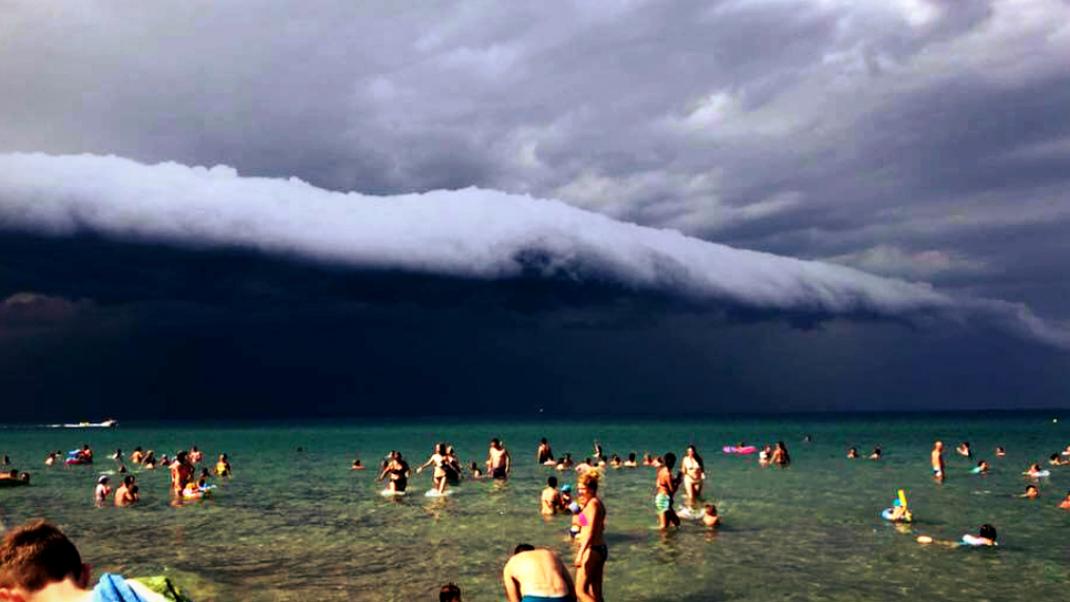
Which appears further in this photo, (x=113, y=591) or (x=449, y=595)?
(x=449, y=595)

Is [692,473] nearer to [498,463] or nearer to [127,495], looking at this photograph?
[498,463]

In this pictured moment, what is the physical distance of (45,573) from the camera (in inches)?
134

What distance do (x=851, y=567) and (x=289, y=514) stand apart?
17508mm

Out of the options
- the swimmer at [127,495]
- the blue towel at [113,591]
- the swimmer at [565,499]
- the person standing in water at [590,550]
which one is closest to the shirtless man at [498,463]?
the swimmer at [565,499]

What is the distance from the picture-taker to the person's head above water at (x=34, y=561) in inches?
133

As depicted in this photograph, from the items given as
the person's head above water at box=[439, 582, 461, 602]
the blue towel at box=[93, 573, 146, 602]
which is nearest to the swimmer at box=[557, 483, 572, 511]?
the person's head above water at box=[439, 582, 461, 602]

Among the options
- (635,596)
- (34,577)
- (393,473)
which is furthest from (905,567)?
(393,473)

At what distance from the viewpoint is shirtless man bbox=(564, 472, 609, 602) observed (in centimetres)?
1196

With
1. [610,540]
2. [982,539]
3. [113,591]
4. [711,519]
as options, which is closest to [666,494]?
[711,519]

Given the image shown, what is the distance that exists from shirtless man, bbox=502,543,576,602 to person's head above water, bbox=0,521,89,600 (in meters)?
5.85

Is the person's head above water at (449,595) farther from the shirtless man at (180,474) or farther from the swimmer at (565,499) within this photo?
the shirtless man at (180,474)

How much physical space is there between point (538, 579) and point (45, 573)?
6.02 meters

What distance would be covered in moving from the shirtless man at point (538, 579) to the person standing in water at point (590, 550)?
304 centimetres

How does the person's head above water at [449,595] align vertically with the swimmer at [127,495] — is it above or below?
above
